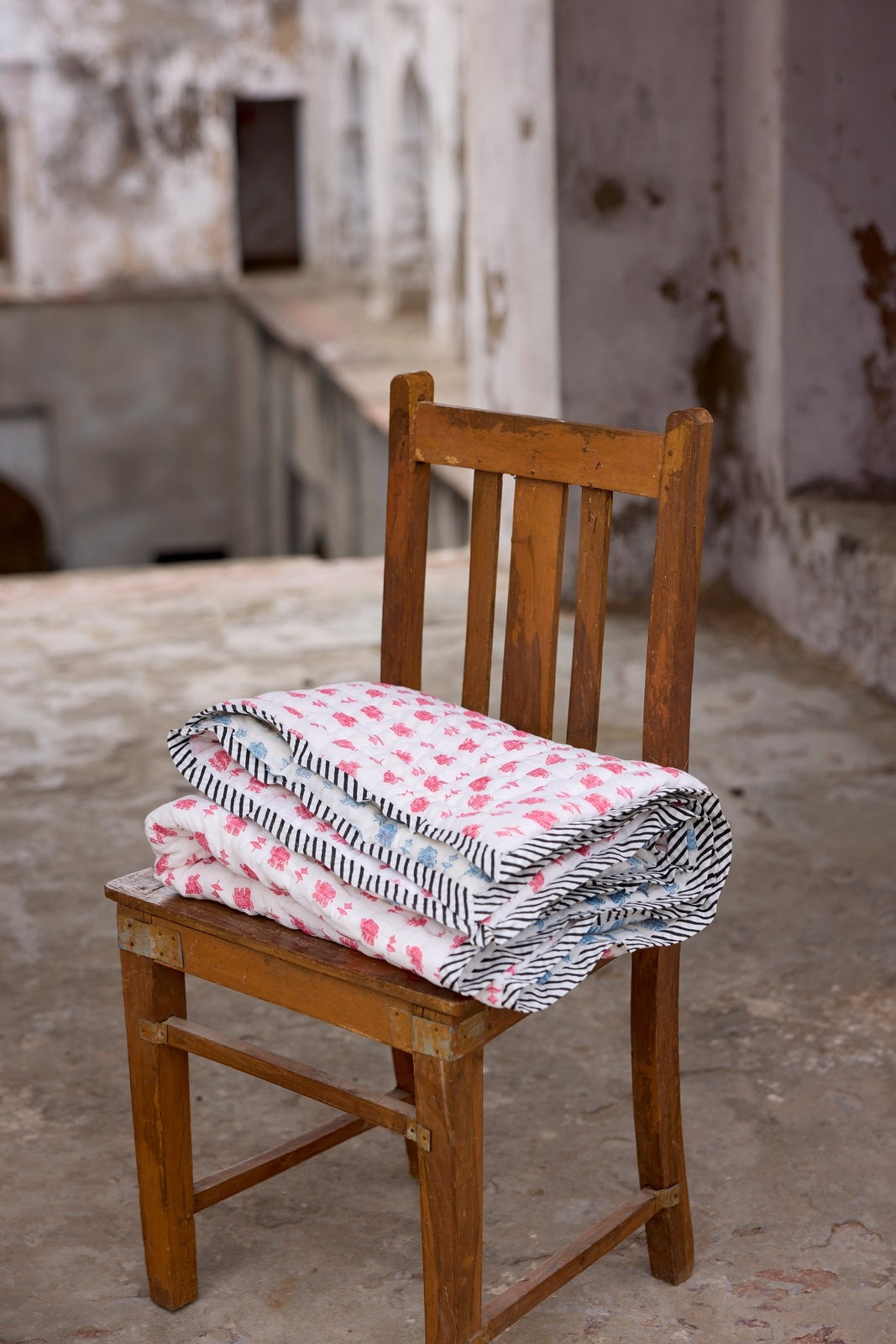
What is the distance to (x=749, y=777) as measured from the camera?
383 centimetres

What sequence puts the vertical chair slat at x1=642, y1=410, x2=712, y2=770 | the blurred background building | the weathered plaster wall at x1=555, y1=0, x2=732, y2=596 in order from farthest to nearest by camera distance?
the weathered plaster wall at x1=555, y1=0, x2=732, y2=596 < the blurred background building < the vertical chair slat at x1=642, y1=410, x2=712, y2=770

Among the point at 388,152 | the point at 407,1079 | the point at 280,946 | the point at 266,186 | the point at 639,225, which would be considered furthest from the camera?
the point at 266,186

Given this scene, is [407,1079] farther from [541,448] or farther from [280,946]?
[541,448]

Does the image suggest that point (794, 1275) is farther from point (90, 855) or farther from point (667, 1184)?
point (90, 855)

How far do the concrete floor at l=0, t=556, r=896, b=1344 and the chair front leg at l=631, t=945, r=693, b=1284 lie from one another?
0.20 feet

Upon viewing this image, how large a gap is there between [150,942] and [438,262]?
877 centimetres

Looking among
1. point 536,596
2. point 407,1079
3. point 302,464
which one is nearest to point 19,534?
point 302,464

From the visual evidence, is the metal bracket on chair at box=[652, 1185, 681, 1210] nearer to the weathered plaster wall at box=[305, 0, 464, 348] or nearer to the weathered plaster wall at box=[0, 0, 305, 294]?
the weathered plaster wall at box=[305, 0, 464, 348]

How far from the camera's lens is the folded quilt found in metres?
1.71

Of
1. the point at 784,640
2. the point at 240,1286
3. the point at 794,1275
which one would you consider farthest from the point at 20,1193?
the point at 784,640

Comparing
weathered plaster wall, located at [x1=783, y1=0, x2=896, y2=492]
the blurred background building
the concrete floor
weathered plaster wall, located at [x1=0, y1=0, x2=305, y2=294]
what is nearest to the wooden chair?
the concrete floor

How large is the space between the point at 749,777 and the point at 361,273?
36.3 ft

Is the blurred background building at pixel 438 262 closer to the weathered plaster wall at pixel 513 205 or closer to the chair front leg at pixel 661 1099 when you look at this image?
the weathered plaster wall at pixel 513 205

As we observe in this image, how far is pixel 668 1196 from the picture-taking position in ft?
6.72
